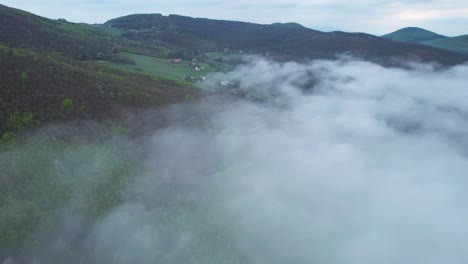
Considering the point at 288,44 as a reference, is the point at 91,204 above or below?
below

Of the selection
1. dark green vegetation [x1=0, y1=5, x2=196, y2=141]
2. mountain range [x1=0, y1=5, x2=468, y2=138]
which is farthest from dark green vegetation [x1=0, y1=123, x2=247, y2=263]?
mountain range [x1=0, y1=5, x2=468, y2=138]

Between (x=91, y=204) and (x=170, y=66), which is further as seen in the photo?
(x=170, y=66)

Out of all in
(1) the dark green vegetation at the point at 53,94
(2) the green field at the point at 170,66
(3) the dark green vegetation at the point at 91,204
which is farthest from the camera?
(2) the green field at the point at 170,66

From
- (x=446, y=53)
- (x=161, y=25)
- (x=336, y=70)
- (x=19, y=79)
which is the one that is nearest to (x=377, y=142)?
(x=336, y=70)

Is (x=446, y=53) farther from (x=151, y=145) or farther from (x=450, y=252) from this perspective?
(x=151, y=145)

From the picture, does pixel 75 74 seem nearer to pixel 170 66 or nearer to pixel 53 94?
pixel 53 94

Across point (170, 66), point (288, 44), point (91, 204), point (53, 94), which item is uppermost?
point (288, 44)

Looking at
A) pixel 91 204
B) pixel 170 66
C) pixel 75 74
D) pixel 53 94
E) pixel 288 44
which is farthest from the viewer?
pixel 288 44

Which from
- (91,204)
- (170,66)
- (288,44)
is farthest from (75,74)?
(288,44)

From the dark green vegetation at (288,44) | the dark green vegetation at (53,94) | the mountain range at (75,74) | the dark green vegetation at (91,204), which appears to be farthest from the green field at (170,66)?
the dark green vegetation at (91,204)

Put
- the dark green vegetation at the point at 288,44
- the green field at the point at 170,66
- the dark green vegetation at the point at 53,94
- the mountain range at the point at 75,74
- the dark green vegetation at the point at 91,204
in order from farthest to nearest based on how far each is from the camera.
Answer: the dark green vegetation at the point at 288,44
the green field at the point at 170,66
the mountain range at the point at 75,74
the dark green vegetation at the point at 53,94
the dark green vegetation at the point at 91,204

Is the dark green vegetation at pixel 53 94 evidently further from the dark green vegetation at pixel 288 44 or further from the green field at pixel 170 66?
the dark green vegetation at pixel 288 44
